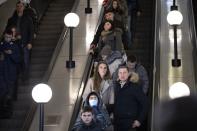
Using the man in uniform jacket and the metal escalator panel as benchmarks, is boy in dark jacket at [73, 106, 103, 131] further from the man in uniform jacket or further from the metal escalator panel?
the man in uniform jacket

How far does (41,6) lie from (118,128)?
854 centimetres

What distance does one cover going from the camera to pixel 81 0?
14.7m

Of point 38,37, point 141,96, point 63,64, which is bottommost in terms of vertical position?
point 141,96

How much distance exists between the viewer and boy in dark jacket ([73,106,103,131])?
6035 mm

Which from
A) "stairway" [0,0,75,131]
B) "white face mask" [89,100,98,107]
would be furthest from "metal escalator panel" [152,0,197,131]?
"stairway" [0,0,75,131]

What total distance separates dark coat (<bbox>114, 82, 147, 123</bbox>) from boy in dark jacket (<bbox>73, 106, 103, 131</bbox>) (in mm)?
675

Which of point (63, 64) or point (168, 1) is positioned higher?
point (168, 1)

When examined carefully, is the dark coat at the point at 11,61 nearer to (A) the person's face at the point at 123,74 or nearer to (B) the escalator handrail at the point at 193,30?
(A) the person's face at the point at 123,74

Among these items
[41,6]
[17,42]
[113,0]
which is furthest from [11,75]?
[41,6]

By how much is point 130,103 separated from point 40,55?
5.61 metres

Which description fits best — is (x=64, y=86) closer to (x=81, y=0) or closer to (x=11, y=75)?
(x=11, y=75)

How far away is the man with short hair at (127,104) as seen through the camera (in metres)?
6.73

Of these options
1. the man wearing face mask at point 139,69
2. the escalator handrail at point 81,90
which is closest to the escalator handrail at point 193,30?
the man wearing face mask at point 139,69

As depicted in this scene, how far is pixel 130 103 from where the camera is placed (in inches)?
267
